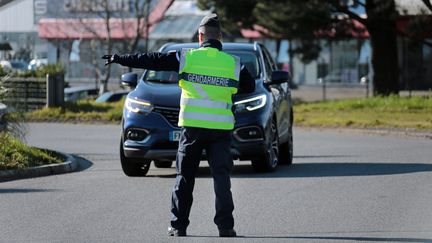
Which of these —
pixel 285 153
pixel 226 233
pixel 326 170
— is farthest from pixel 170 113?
pixel 226 233

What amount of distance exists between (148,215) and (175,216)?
62.6 inches

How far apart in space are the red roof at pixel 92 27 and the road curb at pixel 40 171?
28.4 metres

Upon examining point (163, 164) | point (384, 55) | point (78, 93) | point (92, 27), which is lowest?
point (163, 164)

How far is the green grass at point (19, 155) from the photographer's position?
1598 centimetres

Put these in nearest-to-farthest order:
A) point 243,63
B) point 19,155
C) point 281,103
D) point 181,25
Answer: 1. point 19,155
2. point 243,63
3. point 281,103
4. point 181,25

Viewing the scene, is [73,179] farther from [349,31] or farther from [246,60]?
[349,31]

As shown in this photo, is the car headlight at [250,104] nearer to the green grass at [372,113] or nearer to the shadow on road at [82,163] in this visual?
the shadow on road at [82,163]

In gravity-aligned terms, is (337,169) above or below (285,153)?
below

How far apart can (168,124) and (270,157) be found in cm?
148

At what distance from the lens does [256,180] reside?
49.0 ft

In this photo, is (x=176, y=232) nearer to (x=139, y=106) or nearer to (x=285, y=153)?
(x=139, y=106)

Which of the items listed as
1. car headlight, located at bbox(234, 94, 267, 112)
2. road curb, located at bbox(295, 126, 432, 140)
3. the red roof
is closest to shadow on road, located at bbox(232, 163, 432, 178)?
car headlight, located at bbox(234, 94, 267, 112)

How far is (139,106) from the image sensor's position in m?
15.3

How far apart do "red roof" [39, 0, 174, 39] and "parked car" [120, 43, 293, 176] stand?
2941 centimetres
